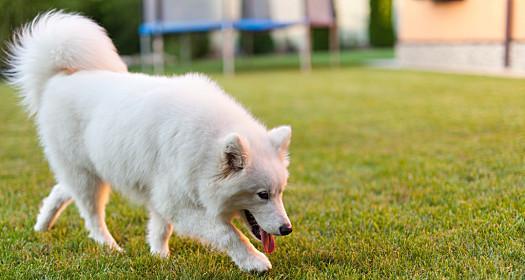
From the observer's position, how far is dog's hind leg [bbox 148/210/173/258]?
3336 millimetres

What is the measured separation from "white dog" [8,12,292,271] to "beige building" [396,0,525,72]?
41.6ft

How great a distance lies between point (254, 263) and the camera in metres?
2.91

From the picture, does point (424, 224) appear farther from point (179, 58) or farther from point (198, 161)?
point (179, 58)

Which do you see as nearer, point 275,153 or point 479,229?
point 275,153

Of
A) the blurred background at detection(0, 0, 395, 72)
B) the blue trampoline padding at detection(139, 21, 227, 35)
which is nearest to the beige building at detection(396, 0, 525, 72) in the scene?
the blurred background at detection(0, 0, 395, 72)

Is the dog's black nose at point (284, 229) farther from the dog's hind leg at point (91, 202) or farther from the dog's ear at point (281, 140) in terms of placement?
the dog's hind leg at point (91, 202)

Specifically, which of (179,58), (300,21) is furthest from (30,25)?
(179,58)

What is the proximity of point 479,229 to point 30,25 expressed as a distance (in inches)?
126

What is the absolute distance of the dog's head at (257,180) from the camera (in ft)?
9.08

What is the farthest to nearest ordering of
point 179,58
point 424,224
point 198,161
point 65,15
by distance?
point 179,58 < point 65,15 < point 424,224 < point 198,161

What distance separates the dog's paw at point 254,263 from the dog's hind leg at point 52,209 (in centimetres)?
149

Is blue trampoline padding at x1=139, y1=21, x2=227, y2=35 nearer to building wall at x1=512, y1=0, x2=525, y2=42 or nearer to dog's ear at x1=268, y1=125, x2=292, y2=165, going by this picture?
building wall at x1=512, y1=0, x2=525, y2=42

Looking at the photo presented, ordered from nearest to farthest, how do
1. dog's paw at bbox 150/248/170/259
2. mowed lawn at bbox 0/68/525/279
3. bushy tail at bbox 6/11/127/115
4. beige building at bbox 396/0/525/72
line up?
mowed lawn at bbox 0/68/525/279 < dog's paw at bbox 150/248/170/259 < bushy tail at bbox 6/11/127/115 < beige building at bbox 396/0/525/72

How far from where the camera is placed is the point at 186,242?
3625 mm
